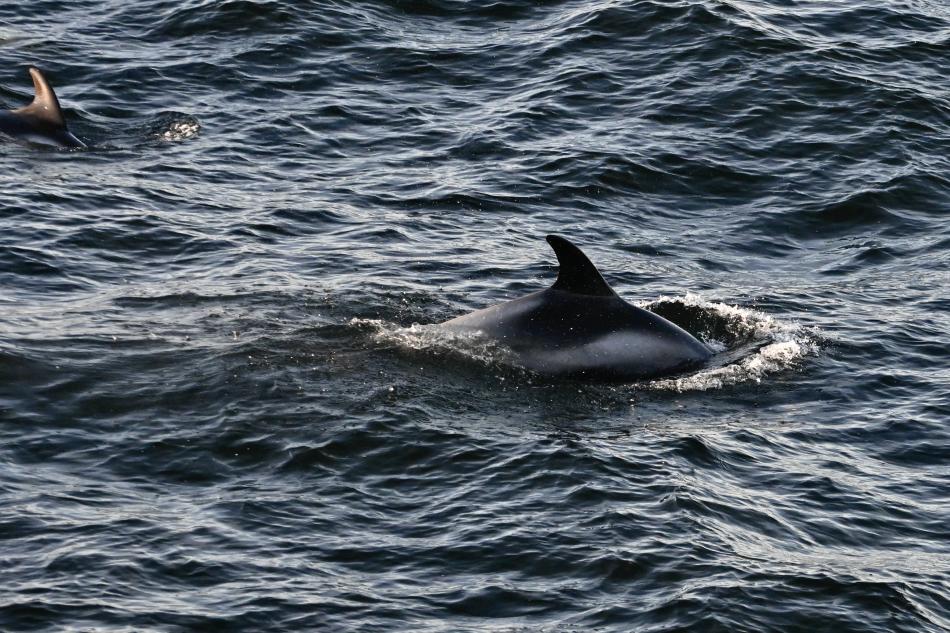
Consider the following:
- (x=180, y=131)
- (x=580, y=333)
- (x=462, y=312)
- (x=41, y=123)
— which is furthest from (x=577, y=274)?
(x=41, y=123)

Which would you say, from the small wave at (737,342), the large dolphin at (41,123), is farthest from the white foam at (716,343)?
the large dolphin at (41,123)

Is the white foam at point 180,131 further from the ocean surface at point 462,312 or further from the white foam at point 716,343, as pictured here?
the white foam at point 716,343

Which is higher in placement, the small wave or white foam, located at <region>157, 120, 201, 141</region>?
white foam, located at <region>157, 120, 201, 141</region>

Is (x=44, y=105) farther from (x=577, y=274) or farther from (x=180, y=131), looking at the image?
(x=577, y=274)

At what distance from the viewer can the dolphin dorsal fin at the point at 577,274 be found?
16.8 meters

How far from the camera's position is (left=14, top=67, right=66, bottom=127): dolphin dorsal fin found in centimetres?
2572

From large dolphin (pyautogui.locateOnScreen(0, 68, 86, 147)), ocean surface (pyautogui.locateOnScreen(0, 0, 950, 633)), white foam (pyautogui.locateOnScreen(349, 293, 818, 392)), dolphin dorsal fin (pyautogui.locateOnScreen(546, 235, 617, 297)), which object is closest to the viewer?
ocean surface (pyautogui.locateOnScreen(0, 0, 950, 633))

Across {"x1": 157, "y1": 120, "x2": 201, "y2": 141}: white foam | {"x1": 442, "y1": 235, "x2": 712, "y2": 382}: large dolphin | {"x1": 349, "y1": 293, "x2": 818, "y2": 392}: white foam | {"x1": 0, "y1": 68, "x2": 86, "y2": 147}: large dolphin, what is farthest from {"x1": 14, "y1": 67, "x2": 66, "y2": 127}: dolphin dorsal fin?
{"x1": 442, "y1": 235, "x2": 712, "y2": 382}: large dolphin

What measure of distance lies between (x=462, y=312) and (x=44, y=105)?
982cm

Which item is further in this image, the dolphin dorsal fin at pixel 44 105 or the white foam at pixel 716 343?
the dolphin dorsal fin at pixel 44 105

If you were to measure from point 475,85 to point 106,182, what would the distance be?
8.28 metres

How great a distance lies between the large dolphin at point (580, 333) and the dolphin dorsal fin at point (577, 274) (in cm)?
1

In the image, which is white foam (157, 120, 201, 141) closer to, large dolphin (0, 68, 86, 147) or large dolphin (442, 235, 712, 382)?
large dolphin (0, 68, 86, 147)

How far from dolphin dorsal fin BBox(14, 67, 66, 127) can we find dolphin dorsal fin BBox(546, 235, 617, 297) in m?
11.7
